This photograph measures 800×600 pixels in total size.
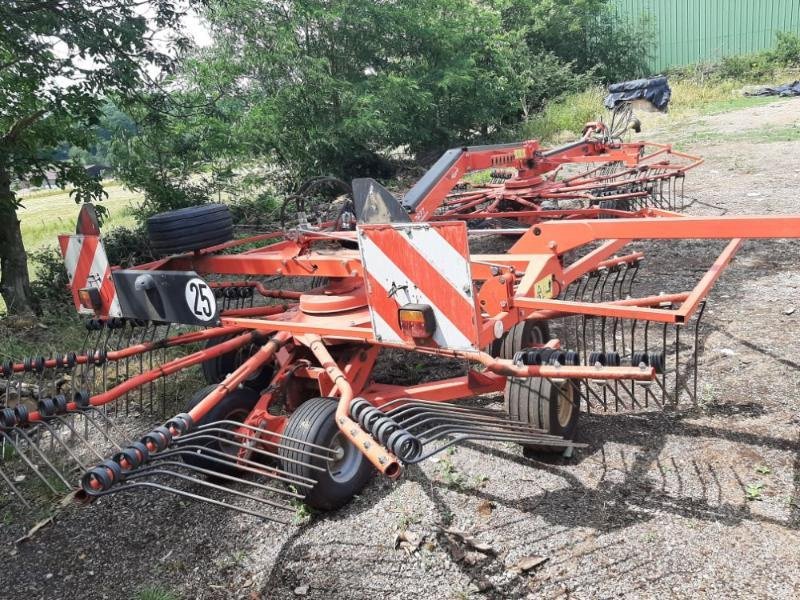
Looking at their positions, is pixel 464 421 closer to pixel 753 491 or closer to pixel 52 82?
pixel 753 491

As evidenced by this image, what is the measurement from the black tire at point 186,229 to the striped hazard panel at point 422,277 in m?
1.44

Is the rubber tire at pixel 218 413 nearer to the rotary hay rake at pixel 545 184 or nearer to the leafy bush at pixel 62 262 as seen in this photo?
the rotary hay rake at pixel 545 184

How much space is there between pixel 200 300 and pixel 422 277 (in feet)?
4.06

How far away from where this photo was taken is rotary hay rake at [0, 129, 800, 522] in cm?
262

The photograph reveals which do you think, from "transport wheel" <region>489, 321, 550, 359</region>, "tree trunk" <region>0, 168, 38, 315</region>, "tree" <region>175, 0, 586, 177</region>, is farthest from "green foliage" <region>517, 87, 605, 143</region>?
"transport wheel" <region>489, 321, 550, 359</region>

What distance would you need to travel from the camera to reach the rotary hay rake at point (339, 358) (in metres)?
2.62

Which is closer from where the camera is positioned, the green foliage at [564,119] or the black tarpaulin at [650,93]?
the green foliage at [564,119]

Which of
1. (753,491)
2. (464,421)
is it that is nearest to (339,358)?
(464,421)

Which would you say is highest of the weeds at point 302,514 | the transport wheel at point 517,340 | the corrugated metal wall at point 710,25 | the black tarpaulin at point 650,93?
the corrugated metal wall at point 710,25

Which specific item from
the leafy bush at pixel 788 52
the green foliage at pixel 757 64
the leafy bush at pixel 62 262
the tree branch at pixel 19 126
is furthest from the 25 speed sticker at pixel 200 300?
the leafy bush at pixel 788 52

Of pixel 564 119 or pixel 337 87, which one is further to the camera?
pixel 564 119

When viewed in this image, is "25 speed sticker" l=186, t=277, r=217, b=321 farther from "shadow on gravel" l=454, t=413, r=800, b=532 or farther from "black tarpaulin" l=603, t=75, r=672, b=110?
"black tarpaulin" l=603, t=75, r=672, b=110

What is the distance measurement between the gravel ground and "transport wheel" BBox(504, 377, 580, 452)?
0.52 ft

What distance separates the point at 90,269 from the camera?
3879 millimetres
